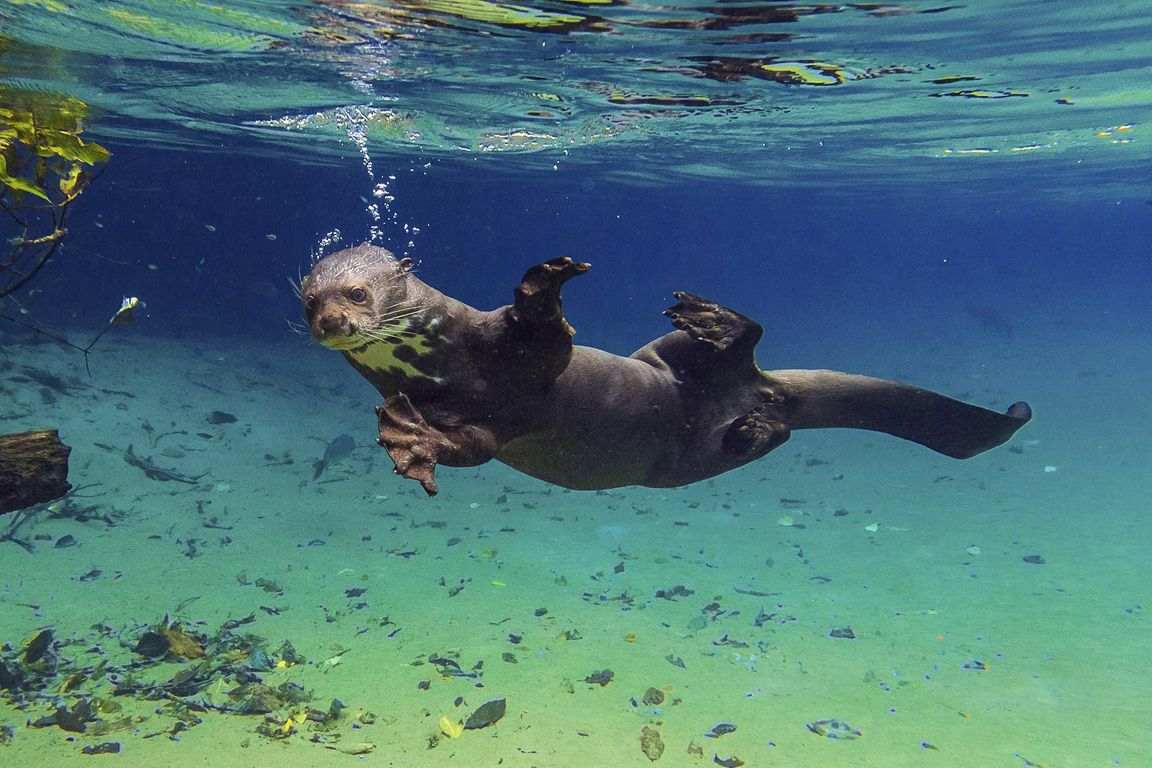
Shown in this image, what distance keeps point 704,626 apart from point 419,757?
392 cm

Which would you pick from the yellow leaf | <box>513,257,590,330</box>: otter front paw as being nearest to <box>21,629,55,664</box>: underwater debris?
the yellow leaf

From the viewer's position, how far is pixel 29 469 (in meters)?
4.15

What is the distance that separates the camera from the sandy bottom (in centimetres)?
563

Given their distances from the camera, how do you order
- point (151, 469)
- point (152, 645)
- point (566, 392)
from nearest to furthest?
point (566, 392) < point (152, 645) < point (151, 469)

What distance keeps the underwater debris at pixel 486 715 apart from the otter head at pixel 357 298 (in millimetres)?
3257

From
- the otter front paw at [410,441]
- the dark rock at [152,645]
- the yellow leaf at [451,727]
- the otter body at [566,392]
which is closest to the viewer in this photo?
the otter front paw at [410,441]

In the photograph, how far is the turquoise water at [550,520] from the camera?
5871 millimetres

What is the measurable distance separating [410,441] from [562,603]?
5.44m

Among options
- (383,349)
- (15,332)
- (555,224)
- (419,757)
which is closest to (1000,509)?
(419,757)

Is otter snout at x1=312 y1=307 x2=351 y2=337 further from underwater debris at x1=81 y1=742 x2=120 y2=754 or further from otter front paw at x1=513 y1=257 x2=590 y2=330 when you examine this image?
underwater debris at x1=81 y1=742 x2=120 y2=754

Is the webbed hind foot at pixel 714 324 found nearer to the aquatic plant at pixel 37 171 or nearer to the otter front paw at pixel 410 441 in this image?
the otter front paw at pixel 410 441

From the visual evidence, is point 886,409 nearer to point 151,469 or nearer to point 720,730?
point 720,730

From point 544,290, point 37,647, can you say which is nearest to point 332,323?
point 544,290

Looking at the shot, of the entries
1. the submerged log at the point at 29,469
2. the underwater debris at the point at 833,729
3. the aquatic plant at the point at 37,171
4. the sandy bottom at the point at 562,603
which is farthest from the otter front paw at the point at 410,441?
the underwater debris at the point at 833,729
